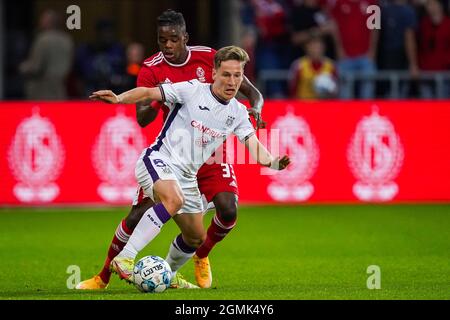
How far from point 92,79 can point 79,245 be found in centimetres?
533

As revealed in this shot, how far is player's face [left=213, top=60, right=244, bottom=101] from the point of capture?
9.45 metres

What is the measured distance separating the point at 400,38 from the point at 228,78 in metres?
9.43

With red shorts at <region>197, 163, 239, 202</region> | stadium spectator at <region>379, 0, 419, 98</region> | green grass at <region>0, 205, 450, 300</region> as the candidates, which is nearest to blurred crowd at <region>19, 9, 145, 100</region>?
green grass at <region>0, 205, 450, 300</region>

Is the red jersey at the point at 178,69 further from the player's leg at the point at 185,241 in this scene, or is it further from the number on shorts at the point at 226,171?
the player's leg at the point at 185,241

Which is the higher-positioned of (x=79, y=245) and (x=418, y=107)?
(x=418, y=107)

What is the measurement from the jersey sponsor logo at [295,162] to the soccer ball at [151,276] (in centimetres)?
735

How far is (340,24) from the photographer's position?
18.2 metres

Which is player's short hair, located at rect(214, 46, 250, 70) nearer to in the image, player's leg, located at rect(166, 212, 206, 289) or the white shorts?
the white shorts

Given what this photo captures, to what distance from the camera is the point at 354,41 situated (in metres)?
18.1

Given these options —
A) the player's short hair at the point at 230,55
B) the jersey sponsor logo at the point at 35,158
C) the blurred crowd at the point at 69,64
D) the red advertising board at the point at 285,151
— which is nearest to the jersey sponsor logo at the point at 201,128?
the player's short hair at the point at 230,55

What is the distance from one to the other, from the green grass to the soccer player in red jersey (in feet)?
1.02

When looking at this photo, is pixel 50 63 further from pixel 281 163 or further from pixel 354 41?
pixel 281 163
